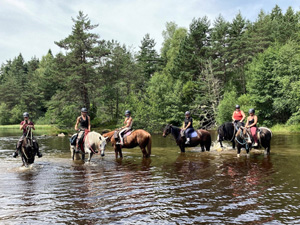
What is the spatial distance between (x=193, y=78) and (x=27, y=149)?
1693 inches

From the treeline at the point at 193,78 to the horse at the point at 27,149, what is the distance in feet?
88.0

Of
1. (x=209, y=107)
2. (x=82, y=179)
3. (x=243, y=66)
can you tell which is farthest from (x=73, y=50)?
(x=82, y=179)

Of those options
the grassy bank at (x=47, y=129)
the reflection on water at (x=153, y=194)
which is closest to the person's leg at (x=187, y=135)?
the reflection on water at (x=153, y=194)

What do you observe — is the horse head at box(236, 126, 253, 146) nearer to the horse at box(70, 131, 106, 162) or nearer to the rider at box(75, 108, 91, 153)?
the horse at box(70, 131, 106, 162)

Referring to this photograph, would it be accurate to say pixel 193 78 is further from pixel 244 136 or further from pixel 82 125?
pixel 82 125

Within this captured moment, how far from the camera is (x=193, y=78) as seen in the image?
166 ft

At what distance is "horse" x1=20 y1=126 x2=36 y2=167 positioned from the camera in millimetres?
10625

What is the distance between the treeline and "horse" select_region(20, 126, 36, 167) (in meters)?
26.8

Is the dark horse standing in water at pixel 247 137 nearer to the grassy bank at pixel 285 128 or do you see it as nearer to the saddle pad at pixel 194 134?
the saddle pad at pixel 194 134

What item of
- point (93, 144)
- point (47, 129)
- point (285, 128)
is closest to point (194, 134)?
point (93, 144)

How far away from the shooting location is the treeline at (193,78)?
124 feet

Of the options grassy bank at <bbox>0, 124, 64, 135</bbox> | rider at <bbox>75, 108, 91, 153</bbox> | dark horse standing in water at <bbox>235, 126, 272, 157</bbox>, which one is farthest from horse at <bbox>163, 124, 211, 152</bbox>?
grassy bank at <bbox>0, 124, 64, 135</bbox>

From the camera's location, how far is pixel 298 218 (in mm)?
4871

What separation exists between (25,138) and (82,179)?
12.6 feet
